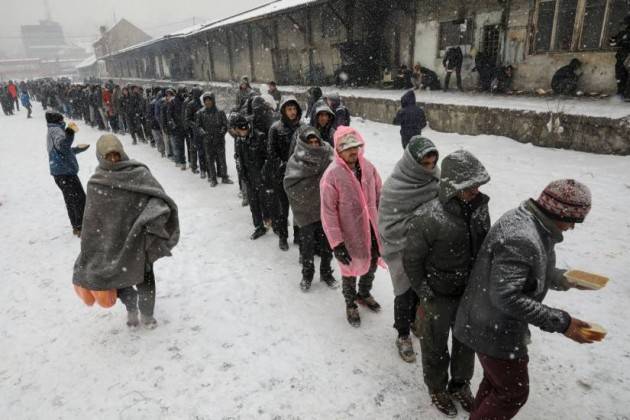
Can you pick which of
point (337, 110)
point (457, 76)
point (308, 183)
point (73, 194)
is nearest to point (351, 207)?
point (308, 183)

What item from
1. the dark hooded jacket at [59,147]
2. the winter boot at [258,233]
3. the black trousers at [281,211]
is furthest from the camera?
the winter boot at [258,233]

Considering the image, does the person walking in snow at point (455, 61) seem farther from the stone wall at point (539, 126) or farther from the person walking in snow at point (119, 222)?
the person walking in snow at point (119, 222)

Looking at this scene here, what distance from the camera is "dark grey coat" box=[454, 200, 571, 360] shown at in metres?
1.64

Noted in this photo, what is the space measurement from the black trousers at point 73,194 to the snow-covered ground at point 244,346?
48 cm

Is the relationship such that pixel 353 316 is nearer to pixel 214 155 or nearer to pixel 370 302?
pixel 370 302

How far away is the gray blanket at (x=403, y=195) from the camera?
2.43m

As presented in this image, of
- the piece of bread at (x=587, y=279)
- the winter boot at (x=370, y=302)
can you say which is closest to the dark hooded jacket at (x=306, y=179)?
the winter boot at (x=370, y=302)

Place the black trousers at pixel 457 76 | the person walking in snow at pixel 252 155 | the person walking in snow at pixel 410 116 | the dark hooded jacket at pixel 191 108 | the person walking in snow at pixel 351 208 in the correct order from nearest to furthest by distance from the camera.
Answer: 1. the person walking in snow at pixel 351 208
2. the person walking in snow at pixel 252 155
3. the person walking in snow at pixel 410 116
4. the dark hooded jacket at pixel 191 108
5. the black trousers at pixel 457 76

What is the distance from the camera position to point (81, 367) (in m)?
2.97

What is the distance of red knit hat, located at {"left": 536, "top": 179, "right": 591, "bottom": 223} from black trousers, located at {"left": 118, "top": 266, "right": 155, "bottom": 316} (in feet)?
9.65

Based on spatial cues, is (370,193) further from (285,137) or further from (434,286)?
(285,137)

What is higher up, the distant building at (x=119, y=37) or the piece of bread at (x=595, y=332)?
the distant building at (x=119, y=37)

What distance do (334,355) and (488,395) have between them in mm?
1239

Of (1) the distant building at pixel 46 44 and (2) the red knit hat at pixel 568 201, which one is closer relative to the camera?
(2) the red knit hat at pixel 568 201
